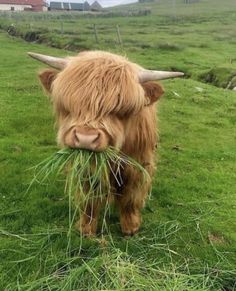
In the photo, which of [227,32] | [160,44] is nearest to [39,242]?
[160,44]

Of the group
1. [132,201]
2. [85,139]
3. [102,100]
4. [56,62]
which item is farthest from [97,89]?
[132,201]

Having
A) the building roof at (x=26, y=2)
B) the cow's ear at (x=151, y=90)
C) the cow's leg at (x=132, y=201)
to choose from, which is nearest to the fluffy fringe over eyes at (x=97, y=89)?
the cow's ear at (x=151, y=90)

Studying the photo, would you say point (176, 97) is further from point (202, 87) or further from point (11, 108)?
point (11, 108)

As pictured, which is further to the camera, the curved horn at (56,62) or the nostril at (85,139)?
the curved horn at (56,62)

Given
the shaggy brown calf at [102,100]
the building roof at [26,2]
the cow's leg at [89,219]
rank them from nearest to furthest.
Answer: the shaggy brown calf at [102,100] → the cow's leg at [89,219] → the building roof at [26,2]

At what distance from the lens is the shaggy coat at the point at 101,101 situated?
3766mm

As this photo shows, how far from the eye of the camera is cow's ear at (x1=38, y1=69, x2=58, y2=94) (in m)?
4.38

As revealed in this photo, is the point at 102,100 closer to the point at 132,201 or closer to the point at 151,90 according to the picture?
the point at 151,90

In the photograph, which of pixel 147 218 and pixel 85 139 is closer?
pixel 85 139

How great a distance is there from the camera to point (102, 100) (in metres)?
3.81

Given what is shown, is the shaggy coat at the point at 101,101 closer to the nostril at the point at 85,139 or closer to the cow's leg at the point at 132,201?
the nostril at the point at 85,139

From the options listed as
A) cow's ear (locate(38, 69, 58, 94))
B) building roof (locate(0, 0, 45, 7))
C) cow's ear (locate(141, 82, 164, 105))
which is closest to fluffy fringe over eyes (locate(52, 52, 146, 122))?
cow's ear (locate(141, 82, 164, 105))

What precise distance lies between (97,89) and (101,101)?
11 centimetres

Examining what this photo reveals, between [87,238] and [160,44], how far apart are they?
791 inches
